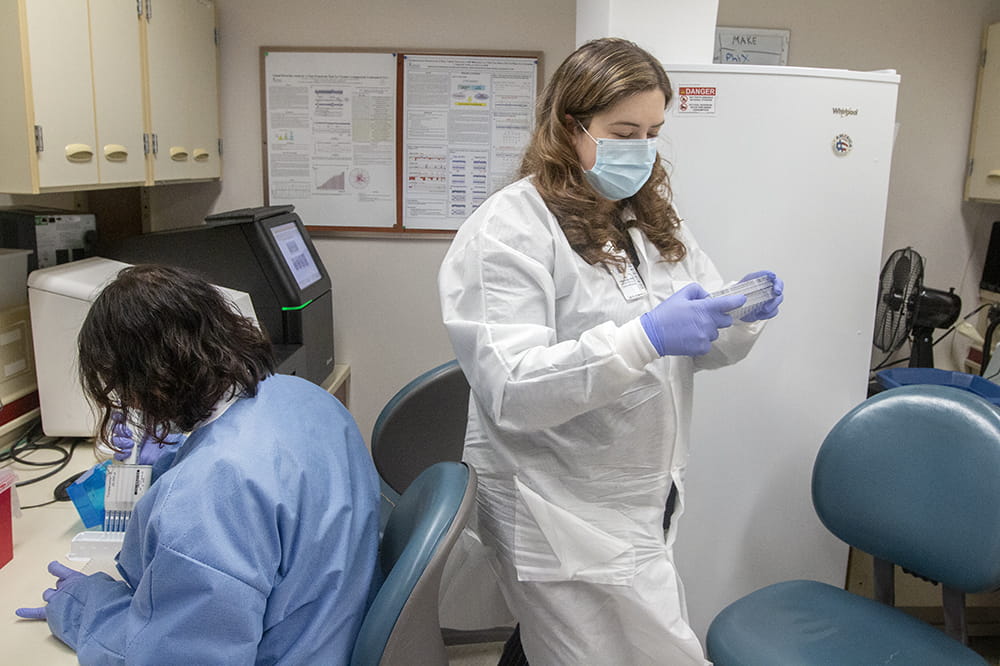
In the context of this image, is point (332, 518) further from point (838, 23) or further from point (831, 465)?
point (838, 23)

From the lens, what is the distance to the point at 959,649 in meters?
1.48

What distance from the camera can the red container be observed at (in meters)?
1.29

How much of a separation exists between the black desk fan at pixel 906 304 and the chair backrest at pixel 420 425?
123 centimetres

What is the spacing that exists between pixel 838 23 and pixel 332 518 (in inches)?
94.3

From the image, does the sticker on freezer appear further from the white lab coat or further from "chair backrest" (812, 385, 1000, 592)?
the white lab coat

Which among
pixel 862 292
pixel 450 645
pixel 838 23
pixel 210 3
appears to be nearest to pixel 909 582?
pixel 862 292

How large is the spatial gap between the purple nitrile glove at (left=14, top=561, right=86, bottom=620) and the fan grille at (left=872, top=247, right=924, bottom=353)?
78.8 inches

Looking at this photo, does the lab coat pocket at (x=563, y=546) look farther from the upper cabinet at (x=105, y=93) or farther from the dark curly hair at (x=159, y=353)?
the upper cabinet at (x=105, y=93)

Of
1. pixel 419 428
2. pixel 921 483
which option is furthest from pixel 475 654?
pixel 921 483

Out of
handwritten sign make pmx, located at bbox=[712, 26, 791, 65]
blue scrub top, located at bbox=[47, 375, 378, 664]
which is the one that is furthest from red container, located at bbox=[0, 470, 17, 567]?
handwritten sign make pmx, located at bbox=[712, 26, 791, 65]

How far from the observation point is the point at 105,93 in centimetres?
182

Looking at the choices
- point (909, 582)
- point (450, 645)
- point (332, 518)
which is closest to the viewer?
point (332, 518)

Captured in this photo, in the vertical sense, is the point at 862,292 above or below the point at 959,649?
above

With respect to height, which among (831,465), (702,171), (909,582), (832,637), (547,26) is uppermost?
(547,26)
